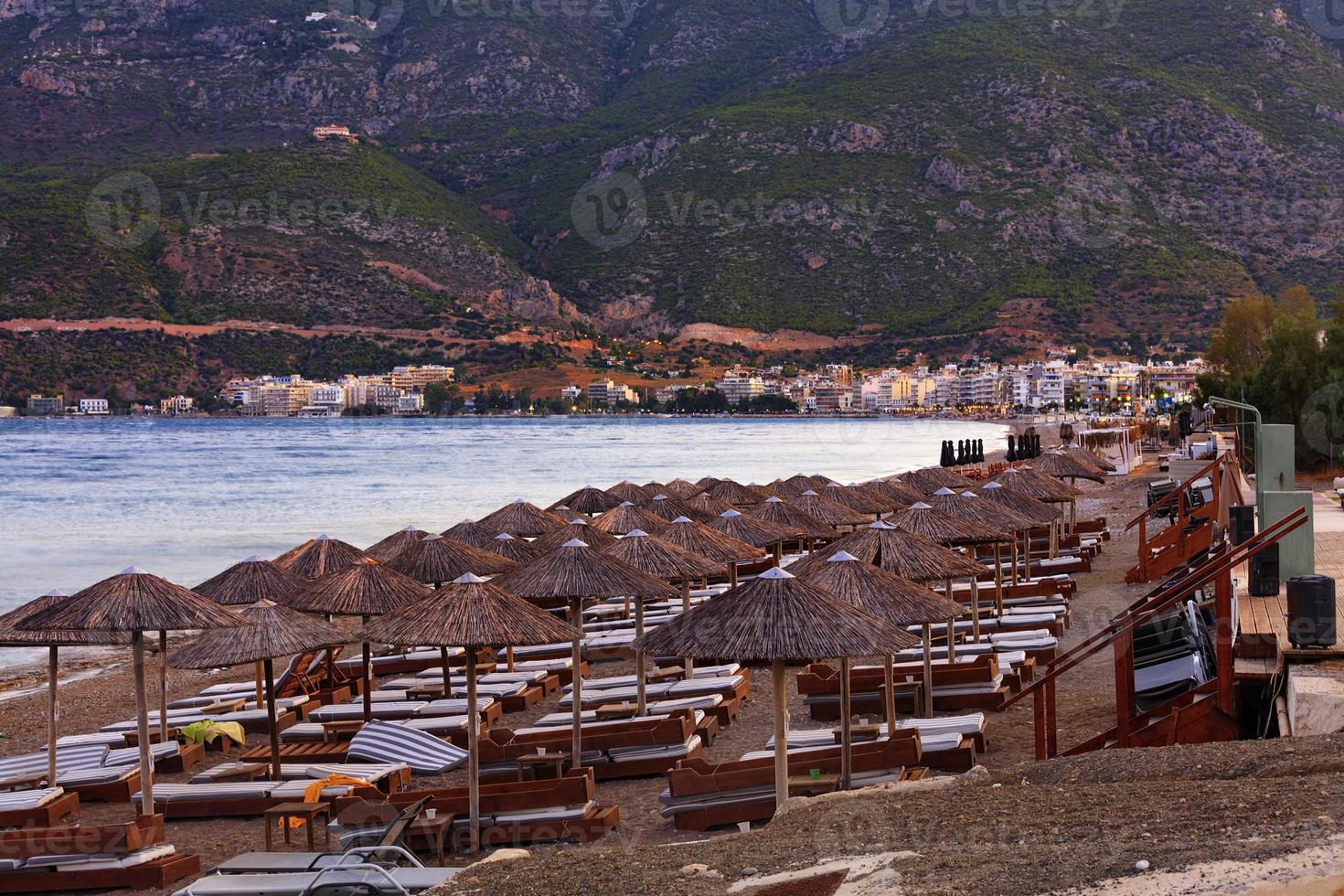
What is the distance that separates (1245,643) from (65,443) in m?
89.6

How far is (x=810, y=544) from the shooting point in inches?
854

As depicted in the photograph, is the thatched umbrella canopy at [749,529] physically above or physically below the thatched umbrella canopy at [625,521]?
below

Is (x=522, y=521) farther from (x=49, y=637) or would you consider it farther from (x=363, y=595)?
(x=49, y=637)

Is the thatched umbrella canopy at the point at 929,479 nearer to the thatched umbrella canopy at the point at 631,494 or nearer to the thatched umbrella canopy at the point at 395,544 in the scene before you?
the thatched umbrella canopy at the point at 631,494

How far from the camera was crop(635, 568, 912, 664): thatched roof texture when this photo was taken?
7.54 m

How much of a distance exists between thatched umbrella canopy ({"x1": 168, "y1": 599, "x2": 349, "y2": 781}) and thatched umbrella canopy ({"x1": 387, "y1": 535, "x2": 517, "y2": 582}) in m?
3.51

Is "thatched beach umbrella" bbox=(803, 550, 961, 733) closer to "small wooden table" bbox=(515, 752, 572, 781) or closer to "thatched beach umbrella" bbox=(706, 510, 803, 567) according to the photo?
"small wooden table" bbox=(515, 752, 572, 781)

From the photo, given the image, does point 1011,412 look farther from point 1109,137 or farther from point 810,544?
point 810,544

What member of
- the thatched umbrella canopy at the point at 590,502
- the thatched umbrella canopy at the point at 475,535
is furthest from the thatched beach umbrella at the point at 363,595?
the thatched umbrella canopy at the point at 590,502

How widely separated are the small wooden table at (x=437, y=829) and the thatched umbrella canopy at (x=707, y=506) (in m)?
9.59

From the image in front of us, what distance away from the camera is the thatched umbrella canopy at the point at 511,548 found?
14945mm

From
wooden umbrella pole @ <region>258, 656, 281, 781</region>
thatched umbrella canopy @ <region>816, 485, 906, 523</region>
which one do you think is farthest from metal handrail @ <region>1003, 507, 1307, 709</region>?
thatched umbrella canopy @ <region>816, 485, 906, 523</region>

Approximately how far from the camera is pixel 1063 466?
937 inches

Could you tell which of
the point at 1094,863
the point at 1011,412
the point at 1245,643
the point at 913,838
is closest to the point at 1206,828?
the point at 1094,863
